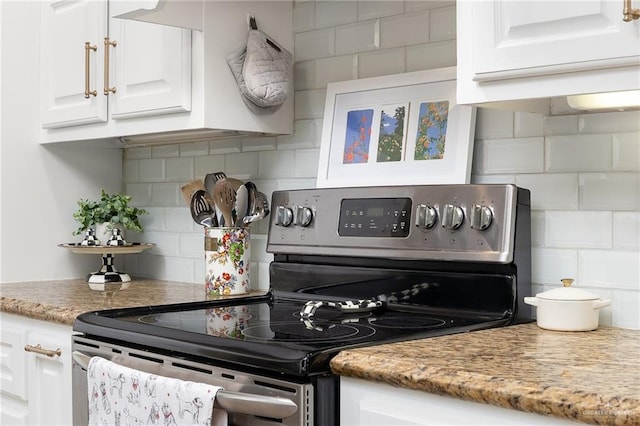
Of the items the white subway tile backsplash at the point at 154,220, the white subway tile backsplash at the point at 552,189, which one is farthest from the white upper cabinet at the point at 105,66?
the white subway tile backsplash at the point at 552,189

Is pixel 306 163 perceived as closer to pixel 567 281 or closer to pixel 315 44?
pixel 315 44

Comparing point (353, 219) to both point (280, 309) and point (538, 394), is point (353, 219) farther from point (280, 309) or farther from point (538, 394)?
point (538, 394)

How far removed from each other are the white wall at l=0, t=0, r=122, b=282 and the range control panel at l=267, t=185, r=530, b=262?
1.03m

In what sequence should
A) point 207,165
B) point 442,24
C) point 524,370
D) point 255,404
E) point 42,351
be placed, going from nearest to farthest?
point 524,370 → point 255,404 → point 442,24 → point 42,351 → point 207,165

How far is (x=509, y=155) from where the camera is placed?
2.03 metres

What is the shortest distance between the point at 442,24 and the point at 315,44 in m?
0.47

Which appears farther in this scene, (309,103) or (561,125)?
(309,103)

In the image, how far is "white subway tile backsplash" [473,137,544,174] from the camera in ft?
6.50

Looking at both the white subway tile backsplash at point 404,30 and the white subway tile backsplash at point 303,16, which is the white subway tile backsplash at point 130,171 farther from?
the white subway tile backsplash at point 404,30

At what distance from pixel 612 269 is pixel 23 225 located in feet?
6.47

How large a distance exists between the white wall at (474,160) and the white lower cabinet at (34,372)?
0.67m

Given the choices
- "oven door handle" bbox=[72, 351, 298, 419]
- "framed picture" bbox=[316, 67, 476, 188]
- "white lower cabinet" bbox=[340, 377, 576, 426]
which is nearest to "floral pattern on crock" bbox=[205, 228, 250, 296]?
"framed picture" bbox=[316, 67, 476, 188]

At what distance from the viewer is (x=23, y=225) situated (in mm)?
2924

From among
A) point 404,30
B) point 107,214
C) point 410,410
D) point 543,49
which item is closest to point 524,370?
point 410,410
